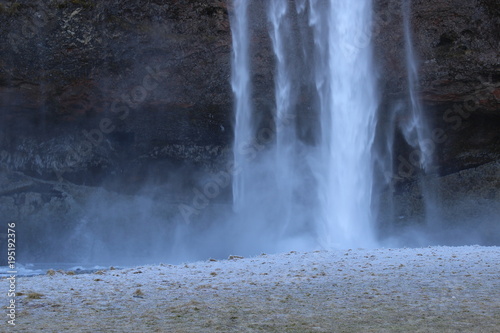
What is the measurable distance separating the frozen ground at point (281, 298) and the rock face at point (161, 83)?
9758 mm

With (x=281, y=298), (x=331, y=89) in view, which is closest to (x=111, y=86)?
(x=331, y=89)

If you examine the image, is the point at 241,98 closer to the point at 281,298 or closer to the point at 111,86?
the point at 111,86

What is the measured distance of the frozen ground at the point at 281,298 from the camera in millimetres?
4527

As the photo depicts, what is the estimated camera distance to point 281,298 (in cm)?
569

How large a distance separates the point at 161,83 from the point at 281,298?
42.4 ft

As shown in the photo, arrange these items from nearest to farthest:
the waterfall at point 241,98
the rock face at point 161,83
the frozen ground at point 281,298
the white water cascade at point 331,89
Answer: the frozen ground at point 281,298 < the rock face at point 161,83 < the white water cascade at point 331,89 < the waterfall at point 241,98

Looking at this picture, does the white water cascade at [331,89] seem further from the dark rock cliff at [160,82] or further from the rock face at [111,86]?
the rock face at [111,86]

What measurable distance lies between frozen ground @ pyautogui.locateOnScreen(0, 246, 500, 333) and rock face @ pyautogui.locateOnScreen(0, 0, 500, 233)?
9758mm

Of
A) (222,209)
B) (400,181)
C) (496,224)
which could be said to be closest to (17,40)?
(222,209)

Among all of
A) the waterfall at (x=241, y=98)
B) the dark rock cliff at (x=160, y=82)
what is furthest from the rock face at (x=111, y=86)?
the waterfall at (x=241, y=98)

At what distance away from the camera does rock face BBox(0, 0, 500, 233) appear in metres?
16.6

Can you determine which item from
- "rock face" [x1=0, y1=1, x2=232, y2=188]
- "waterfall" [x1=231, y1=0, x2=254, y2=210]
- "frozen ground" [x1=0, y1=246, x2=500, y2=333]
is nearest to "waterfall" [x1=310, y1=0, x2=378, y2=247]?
"waterfall" [x1=231, y1=0, x2=254, y2=210]

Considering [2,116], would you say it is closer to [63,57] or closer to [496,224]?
[63,57]

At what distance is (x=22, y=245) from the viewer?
1895 centimetres
